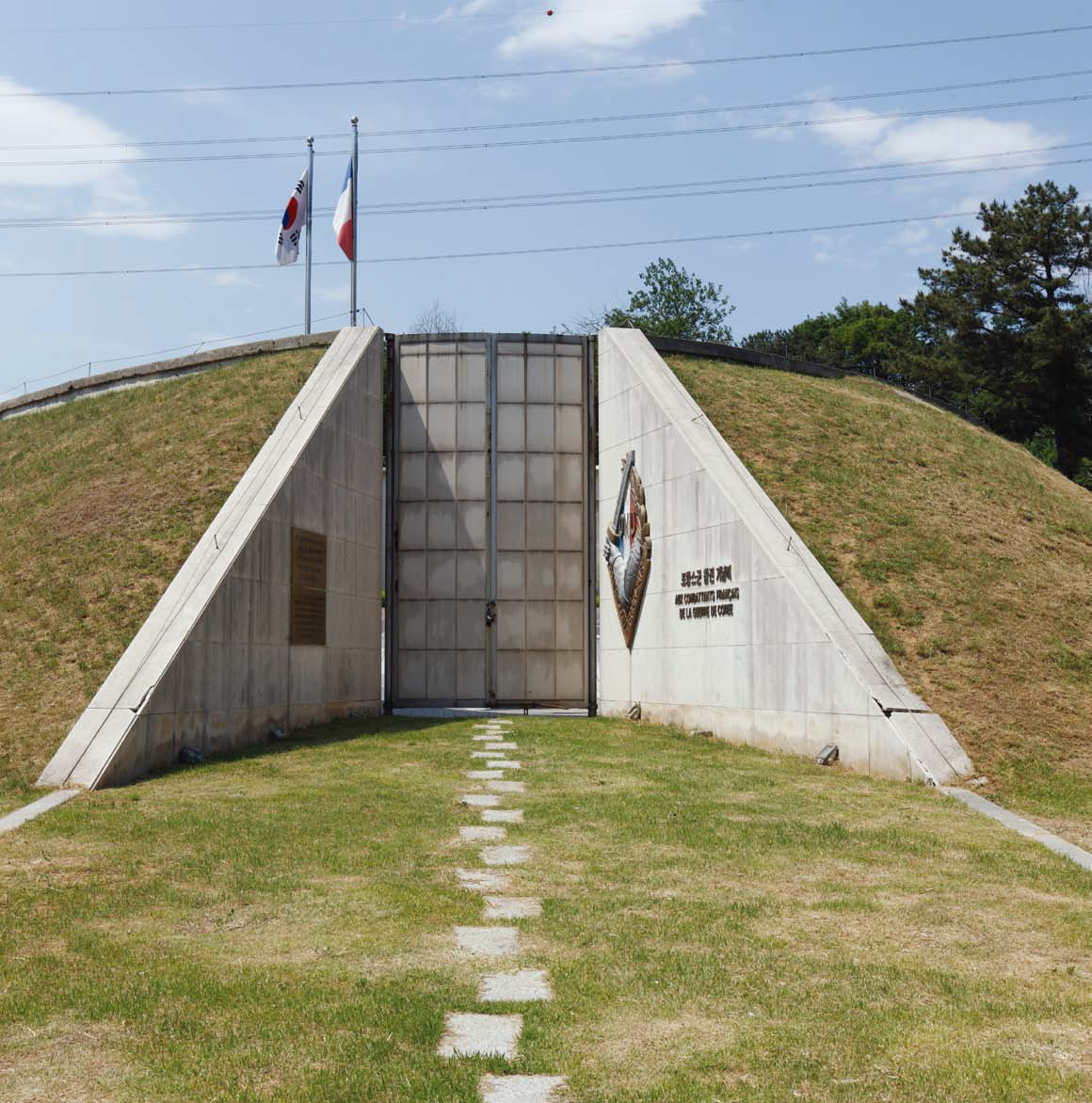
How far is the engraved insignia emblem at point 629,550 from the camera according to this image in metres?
21.5

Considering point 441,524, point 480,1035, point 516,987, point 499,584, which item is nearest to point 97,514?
point 441,524

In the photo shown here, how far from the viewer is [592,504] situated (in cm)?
2533

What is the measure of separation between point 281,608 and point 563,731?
5262 mm

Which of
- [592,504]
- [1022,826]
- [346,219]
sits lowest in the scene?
[1022,826]

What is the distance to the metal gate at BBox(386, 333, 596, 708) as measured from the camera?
2498cm

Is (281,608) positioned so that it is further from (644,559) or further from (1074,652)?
(1074,652)

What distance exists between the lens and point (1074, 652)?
15.8 metres

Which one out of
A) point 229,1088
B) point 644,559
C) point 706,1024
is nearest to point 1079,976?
point 706,1024

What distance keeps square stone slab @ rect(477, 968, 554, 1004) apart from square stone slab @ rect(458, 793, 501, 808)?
555cm

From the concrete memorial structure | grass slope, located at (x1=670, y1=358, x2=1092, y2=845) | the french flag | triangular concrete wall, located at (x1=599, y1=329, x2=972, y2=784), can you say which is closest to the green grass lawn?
the concrete memorial structure

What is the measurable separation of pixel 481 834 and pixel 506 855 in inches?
35.6

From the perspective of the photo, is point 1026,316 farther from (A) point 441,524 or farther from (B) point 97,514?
(B) point 97,514

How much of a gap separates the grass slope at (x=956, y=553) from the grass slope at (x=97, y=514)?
394 inches

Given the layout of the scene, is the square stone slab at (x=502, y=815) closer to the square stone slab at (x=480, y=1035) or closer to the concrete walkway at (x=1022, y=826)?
the concrete walkway at (x=1022, y=826)
